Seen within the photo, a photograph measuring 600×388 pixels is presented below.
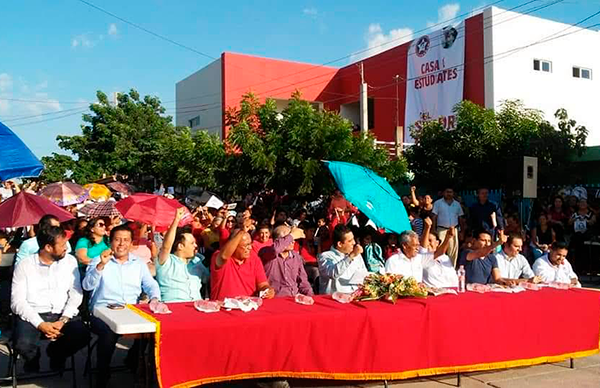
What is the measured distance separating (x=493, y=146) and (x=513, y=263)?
8968 millimetres

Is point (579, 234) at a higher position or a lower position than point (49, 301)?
higher

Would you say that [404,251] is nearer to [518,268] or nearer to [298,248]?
[518,268]

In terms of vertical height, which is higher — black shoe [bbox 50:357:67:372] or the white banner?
the white banner

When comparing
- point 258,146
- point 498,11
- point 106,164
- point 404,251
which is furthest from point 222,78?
point 404,251

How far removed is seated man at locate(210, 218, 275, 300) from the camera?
18.4 feet

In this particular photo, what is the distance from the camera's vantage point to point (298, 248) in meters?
8.48

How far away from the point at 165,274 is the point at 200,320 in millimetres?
1445

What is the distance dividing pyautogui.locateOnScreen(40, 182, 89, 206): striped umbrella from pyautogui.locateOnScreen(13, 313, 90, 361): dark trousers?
7748 mm

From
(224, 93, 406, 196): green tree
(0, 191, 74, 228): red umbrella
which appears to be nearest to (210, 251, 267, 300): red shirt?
(0, 191, 74, 228): red umbrella

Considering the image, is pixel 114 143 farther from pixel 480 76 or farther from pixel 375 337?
pixel 375 337

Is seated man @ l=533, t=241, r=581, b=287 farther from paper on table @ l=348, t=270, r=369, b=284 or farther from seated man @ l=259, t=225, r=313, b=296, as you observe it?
seated man @ l=259, t=225, r=313, b=296

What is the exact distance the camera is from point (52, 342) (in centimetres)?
527

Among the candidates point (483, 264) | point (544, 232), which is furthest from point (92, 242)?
point (544, 232)

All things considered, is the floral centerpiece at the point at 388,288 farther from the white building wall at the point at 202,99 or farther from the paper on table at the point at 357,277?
the white building wall at the point at 202,99
